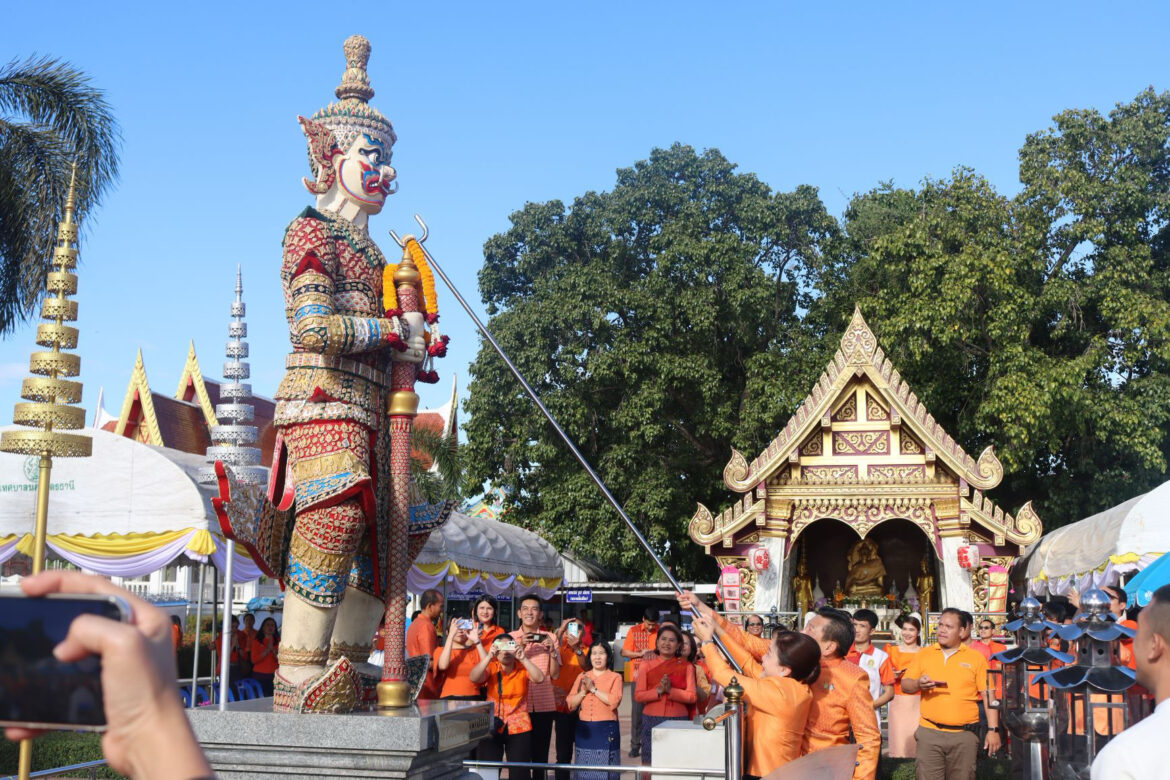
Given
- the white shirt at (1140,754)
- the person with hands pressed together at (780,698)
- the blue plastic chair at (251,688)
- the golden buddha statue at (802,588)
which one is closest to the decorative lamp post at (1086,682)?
the person with hands pressed together at (780,698)

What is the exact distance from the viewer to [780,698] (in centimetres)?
455

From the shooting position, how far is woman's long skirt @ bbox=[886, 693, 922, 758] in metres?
8.59

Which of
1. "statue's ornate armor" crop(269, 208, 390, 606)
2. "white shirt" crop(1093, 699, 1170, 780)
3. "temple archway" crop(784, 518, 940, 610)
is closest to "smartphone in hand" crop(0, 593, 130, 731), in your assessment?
"white shirt" crop(1093, 699, 1170, 780)

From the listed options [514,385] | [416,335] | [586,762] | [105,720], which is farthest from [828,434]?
[105,720]

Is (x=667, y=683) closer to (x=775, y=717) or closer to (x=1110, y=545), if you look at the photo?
(x=775, y=717)

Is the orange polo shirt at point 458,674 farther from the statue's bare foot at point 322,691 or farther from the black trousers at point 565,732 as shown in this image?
the statue's bare foot at point 322,691

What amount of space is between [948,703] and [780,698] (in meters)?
3.21

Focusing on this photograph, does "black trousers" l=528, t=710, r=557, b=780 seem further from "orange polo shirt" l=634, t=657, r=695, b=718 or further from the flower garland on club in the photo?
the flower garland on club

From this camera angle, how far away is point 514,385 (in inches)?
916

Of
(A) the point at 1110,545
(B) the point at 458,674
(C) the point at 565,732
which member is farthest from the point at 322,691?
(A) the point at 1110,545

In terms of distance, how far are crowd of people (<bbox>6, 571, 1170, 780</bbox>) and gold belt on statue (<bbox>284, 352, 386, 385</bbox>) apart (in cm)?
186

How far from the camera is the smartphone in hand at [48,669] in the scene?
1.15 m

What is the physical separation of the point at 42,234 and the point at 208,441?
64.5 feet

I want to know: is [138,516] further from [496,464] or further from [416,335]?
[496,464]
